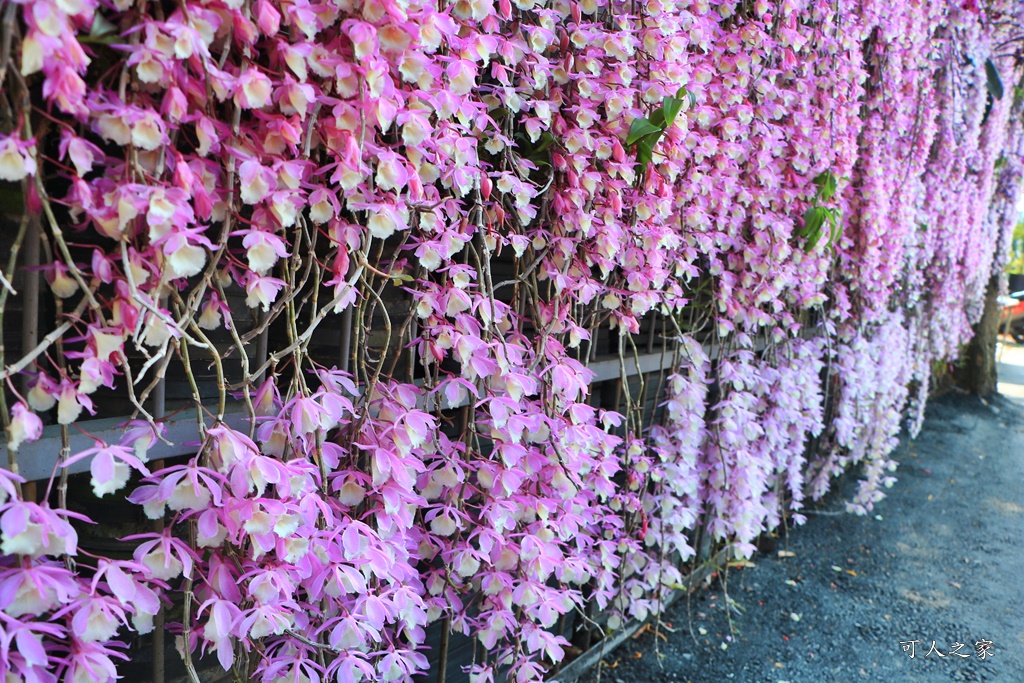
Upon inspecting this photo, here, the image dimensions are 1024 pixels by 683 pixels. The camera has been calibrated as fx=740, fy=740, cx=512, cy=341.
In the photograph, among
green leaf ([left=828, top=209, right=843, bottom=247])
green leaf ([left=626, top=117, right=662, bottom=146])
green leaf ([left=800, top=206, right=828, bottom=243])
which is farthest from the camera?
green leaf ([left=828, top=209, right=843, bottom=247])

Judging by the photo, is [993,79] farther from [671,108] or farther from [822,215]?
[671,108]

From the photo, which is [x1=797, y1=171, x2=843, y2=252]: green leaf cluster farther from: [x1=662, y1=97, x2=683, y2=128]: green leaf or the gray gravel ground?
the gray gravel ground

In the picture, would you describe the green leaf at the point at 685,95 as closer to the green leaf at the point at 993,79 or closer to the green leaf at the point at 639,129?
the green leaf at the point at 639,129

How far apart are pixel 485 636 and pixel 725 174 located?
5.35 ft

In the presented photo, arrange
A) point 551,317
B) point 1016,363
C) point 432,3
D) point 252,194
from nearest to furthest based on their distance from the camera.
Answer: point 252,194, point 432,3, point 551,317, point 1016,363

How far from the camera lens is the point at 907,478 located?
15.5 ft

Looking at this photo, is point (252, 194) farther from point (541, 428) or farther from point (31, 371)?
point (541, 428)

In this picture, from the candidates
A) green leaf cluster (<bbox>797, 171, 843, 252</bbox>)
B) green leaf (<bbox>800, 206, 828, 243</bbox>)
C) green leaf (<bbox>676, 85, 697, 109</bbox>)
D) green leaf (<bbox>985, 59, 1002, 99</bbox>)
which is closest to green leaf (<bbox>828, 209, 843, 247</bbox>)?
green leaf cluster (<bbox>797, 171, 843, 252</bbox>)

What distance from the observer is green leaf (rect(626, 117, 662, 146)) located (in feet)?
5.58

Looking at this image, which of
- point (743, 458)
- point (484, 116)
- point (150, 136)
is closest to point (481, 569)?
point (484, 116)

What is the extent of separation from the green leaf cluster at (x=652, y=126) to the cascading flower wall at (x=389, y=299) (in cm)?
2

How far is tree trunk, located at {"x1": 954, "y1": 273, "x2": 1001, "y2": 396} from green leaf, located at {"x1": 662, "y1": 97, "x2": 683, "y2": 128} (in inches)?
270

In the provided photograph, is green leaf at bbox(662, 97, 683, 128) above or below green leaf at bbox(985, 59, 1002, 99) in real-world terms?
below

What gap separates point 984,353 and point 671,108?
7030 millimetres
